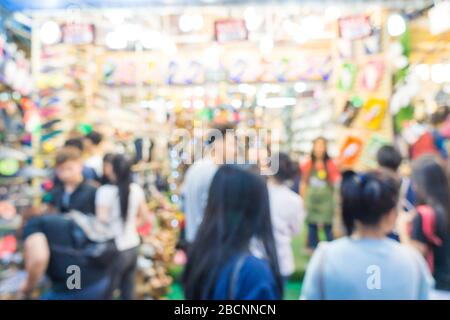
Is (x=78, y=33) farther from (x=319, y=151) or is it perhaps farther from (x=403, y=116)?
(x=403, y=116)

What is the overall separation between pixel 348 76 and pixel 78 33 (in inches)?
96.7

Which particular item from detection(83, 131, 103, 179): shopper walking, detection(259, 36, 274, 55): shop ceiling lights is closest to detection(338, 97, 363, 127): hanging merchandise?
detection(259, 36, 274, 55): shop ceiling lights

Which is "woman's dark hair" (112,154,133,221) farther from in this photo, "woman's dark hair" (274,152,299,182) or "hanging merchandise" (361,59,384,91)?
"hanging merchandise" (361,59,384,91)

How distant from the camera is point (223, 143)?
3.13m

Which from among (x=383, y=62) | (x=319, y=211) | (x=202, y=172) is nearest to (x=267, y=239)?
(x=202, y=172)

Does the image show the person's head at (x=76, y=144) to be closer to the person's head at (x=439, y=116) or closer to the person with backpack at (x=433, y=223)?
the person with backpack at (x=433, y=223)

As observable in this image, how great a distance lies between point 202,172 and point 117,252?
2.29 ft

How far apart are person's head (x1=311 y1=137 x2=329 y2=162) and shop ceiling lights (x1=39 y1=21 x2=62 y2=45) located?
2348 mm

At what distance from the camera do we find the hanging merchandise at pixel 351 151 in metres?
4.52

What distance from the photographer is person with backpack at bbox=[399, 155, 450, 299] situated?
7.12 feet

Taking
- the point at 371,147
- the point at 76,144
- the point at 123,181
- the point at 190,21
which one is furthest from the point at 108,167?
the point at 371,147

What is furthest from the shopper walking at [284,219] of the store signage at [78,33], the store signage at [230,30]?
the store signage at [78,33]

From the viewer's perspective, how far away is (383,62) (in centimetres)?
458

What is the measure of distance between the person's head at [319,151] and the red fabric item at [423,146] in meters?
0.71
